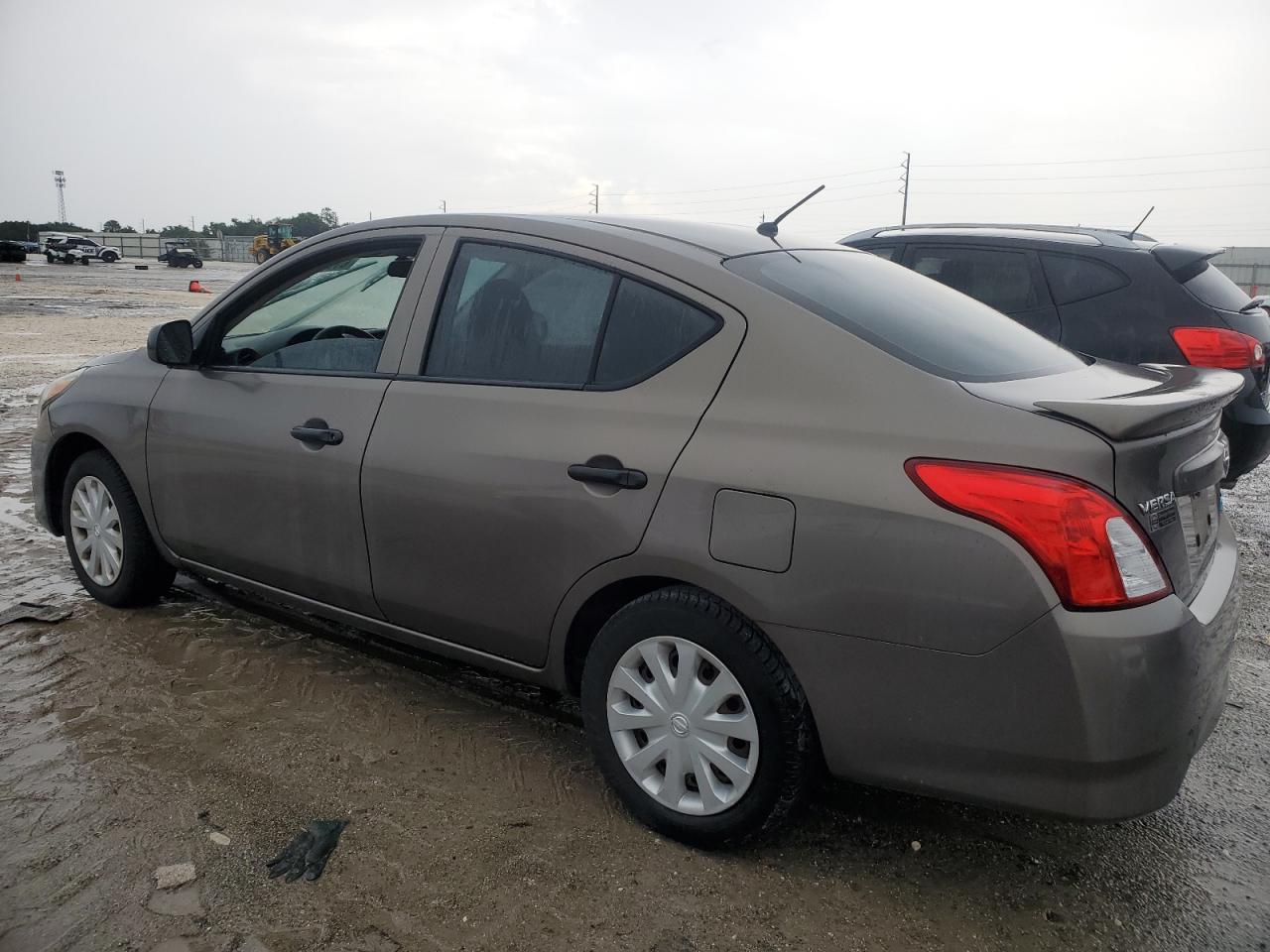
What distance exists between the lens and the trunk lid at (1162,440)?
6.98 feet

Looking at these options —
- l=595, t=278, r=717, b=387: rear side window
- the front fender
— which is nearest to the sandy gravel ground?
the front fender

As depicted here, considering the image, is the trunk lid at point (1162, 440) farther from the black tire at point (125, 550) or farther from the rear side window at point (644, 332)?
the black tire at point (125, 550)

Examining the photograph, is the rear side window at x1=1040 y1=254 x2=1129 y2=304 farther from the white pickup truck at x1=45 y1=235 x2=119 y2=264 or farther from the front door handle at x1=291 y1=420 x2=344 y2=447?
the white pickup truck at x1=45 y1=235 x2=119 y2=264

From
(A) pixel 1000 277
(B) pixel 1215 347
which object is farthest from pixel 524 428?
(B) pixel 1215 347

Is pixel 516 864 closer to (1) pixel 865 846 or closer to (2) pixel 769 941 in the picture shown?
(2) pixel 769 941

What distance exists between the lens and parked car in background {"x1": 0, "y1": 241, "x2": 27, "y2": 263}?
50.4m

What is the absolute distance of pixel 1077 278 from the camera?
5594mm

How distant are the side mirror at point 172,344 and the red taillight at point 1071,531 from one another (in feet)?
9.51

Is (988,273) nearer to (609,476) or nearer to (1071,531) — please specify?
(609,476)

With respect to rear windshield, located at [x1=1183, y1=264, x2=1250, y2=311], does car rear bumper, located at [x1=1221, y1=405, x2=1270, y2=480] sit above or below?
below

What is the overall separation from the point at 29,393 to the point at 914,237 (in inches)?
335

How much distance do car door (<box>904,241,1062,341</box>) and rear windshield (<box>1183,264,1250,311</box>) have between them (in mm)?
691

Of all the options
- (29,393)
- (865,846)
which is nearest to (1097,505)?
(865,846)

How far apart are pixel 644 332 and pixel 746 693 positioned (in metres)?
0.99
